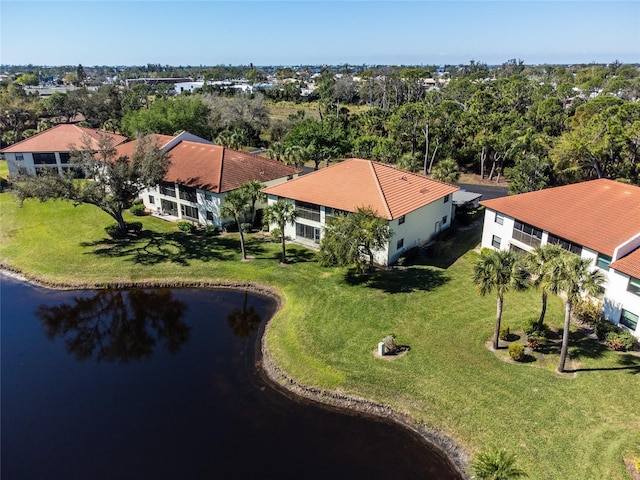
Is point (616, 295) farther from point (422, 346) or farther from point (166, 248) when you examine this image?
point (166, 248)

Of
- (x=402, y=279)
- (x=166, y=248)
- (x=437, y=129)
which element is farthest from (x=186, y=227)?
(x=437, y=129)

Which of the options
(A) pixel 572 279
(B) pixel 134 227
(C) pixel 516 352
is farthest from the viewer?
(B) pixel 134 227

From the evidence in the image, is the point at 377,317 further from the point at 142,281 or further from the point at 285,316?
the point at 142,281

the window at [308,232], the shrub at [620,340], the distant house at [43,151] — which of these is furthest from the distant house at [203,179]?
the shrub at [620,340]

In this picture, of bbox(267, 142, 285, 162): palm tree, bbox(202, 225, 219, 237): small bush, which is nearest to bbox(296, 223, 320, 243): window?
bbox(202, 225, 219, 237): small bush

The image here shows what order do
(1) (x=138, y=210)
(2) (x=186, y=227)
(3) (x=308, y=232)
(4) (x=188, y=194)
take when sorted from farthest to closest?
(1) (x=138, y=210)
(4) (x=188, y=194)
(2) (x=186, y=227)
(3) (x=308, y=232)

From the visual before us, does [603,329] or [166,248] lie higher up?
[603,329]

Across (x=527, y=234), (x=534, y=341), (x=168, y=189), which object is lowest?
(x=534, y=341)
